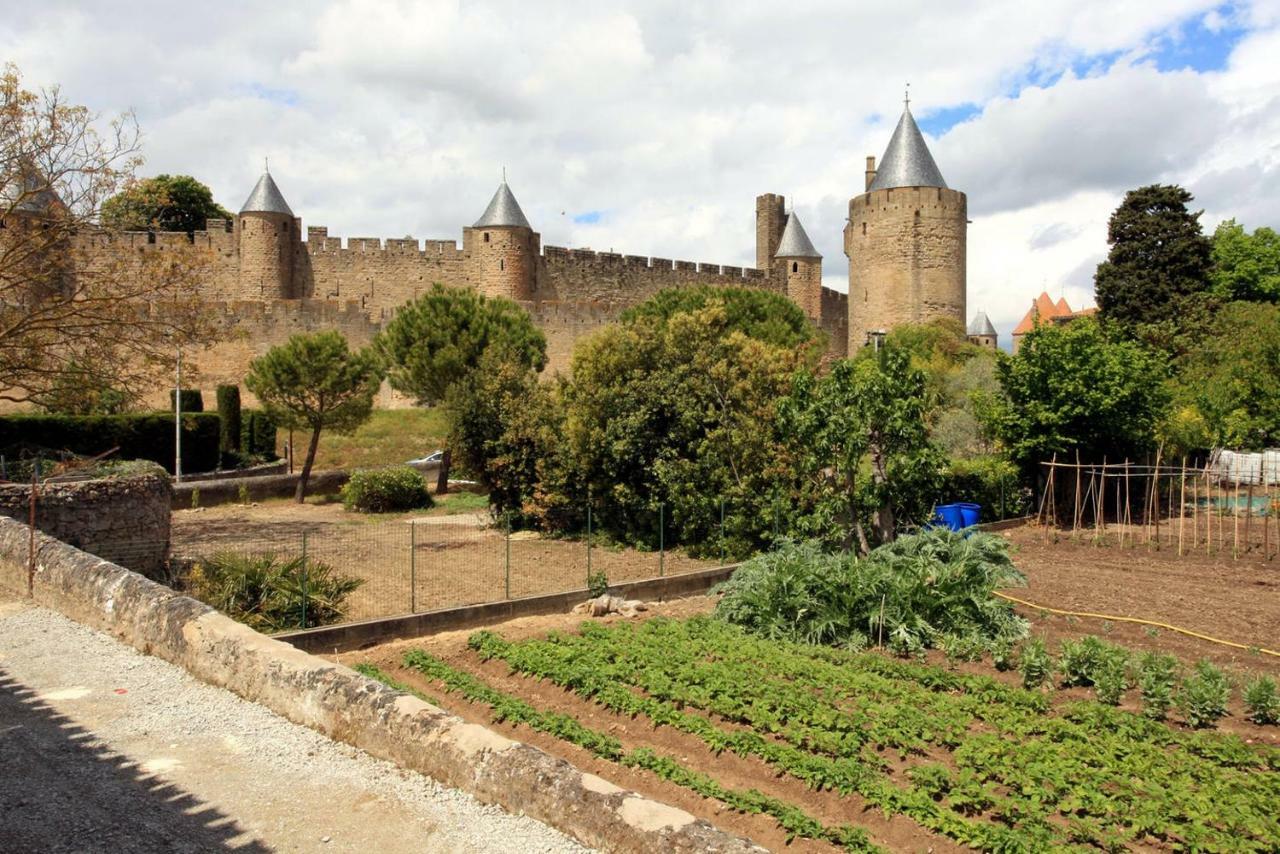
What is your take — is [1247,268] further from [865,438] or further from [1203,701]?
[1203,701]

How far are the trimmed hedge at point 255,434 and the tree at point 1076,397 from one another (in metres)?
21.8

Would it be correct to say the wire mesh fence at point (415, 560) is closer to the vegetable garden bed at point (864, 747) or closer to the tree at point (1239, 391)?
the vegetable garden bed at point (864, 747)

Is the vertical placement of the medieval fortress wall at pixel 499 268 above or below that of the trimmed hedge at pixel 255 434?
above

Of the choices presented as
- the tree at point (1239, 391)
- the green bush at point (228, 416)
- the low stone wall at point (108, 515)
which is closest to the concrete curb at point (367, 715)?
the low stone wall at point (108, 515)

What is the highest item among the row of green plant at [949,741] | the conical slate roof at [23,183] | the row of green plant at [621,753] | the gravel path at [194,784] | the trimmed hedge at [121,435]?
the conical slate roof at [23,183]

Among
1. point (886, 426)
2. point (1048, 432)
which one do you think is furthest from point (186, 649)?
point (1048, 432)

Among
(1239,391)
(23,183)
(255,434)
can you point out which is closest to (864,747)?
(23,183)

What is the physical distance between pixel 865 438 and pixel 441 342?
49.5ft

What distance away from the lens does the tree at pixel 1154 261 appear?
30.5 metres

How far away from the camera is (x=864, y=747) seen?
7.01 meters

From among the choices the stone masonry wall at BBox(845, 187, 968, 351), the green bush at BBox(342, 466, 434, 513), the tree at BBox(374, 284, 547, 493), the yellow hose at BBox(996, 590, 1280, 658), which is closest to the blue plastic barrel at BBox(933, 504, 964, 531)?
the yellow hose at BBox(996, 590, 1280, 658)

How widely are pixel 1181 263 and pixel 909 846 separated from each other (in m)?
29.9

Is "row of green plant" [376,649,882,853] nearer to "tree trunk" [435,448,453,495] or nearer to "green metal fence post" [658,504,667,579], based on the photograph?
"green metal fence post" [658,504,667,579]

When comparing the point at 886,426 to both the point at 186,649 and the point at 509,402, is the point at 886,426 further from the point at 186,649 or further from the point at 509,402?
the point at 186,649
